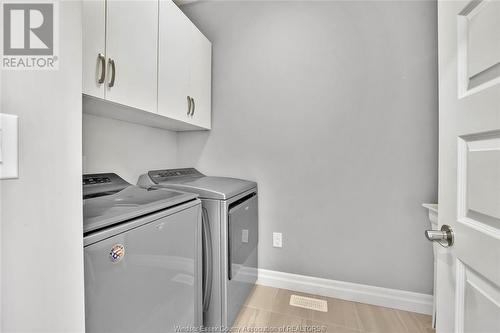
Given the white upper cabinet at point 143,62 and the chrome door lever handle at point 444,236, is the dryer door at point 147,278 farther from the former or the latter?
the chrome door lever handle at point 444,236

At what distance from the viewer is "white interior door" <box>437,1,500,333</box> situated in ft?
1.80

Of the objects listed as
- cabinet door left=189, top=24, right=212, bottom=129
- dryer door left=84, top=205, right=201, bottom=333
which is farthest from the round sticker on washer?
cabinet door left=189, top=24, right=212, bottom=129

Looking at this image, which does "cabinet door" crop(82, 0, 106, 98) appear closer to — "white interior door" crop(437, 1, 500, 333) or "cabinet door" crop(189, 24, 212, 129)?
Answer: "cabinet door" crop(189, 24, 212, 129)

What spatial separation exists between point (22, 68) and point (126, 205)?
25.7 inches

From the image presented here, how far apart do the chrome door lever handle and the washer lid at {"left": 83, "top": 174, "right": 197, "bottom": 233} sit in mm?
1022

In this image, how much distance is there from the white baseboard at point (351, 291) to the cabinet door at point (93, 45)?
6.15 ft

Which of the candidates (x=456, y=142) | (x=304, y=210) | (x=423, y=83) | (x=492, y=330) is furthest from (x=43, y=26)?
(x=423, y=83)

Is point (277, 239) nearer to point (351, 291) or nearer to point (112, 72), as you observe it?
point (351, 291)

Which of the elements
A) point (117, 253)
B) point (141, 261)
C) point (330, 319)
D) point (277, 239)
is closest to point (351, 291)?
point (330, 319)

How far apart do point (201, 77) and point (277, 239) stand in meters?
1.59

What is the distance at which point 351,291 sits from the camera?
6.02 feet

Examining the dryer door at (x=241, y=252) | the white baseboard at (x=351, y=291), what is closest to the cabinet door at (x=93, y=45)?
the dryer door at (x=241, y=252)

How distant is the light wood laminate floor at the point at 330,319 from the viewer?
1535 millimetres

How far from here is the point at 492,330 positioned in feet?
1.80
